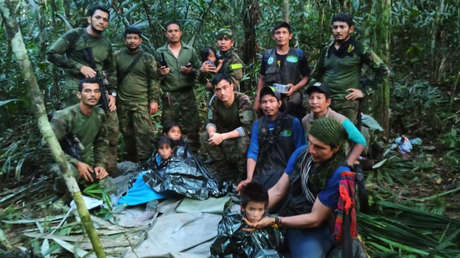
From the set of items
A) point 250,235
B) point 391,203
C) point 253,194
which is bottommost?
point 391,203

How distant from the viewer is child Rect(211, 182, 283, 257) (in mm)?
2826

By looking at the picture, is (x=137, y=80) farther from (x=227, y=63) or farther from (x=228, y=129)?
(x=228, y=129)

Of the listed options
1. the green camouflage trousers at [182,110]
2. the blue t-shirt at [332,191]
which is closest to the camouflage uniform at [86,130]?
the green camouflage trousers at [182,110]

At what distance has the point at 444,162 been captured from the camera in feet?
16.4

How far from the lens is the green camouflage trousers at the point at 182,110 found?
18.3 ft

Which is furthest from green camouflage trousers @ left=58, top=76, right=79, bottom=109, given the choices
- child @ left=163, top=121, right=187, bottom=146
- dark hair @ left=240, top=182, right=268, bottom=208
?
dark hair @ left=240, top=182, right=268, bottom=208

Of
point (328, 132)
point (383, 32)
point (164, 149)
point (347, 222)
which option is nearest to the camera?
point (347, 222)

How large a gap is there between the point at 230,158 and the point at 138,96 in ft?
5.22

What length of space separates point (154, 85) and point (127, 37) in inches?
28.0

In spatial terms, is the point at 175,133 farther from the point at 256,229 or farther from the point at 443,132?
the point at 443,132

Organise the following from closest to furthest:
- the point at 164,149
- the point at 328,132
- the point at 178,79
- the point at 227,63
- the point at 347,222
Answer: the point at 347,222, the point at 328,132, the point at 164,149, the point at 227,63, the point at 178,79

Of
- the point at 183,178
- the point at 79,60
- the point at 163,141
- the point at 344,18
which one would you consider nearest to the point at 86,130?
the point at 163,141

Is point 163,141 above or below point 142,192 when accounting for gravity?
above

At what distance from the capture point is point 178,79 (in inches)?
216
